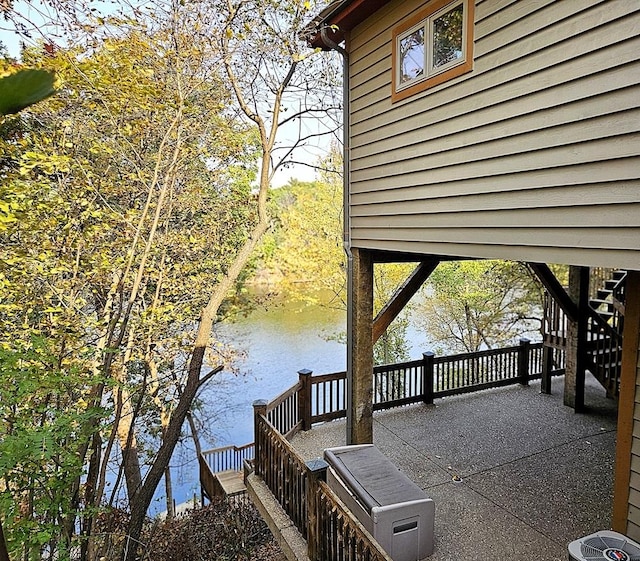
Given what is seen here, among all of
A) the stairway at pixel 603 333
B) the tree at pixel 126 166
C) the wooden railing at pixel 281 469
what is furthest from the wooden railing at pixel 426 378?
the tree at pixel 126 166

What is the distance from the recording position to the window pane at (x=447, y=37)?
3570mm

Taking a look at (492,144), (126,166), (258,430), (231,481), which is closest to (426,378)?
(258,430)

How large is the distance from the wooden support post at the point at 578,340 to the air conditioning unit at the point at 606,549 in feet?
14.5

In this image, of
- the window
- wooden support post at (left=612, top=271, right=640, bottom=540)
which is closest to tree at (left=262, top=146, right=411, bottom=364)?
the window

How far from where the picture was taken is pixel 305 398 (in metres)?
6.72

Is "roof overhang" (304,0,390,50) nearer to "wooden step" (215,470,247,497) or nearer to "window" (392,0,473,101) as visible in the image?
"window" (392,0,473,101)

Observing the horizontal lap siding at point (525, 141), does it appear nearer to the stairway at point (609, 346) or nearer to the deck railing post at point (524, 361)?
the stairway at point (609, 346)

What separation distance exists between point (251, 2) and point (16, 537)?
6851mm

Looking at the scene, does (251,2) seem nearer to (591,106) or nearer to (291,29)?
(291,29)

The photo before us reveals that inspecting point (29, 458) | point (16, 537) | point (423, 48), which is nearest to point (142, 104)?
point (423, 48)

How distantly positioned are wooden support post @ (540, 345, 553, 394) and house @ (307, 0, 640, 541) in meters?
4.02

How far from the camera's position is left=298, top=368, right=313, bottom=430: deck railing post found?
662cm

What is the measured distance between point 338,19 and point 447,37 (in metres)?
1.59

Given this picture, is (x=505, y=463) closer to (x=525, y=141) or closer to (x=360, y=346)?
(x=360, y=346)
